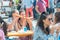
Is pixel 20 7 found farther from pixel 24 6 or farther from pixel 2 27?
pixel 2 27

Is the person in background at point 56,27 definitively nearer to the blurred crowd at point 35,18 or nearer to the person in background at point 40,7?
the blurred crowd at point 35,18

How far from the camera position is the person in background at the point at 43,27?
2.41m

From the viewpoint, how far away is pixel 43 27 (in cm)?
242

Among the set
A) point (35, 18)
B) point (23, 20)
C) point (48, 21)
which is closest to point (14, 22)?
point (23, 20)

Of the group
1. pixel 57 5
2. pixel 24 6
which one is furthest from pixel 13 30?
pixel 57 5

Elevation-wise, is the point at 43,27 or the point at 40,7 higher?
the point at 40,7

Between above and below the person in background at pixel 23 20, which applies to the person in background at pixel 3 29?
below

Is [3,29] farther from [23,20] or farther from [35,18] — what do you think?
[35,18]

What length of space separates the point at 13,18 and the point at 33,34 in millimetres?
227

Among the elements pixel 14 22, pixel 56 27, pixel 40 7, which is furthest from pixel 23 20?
pixel 56 27

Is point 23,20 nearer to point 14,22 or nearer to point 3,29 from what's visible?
point 14,22

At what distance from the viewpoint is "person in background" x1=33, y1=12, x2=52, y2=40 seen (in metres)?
2.41

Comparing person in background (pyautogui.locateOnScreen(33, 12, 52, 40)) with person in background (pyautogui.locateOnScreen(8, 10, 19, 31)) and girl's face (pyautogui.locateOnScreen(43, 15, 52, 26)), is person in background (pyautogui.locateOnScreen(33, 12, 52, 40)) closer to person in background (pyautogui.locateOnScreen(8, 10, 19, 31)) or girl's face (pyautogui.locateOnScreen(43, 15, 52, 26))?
girl's face (pyautogui.locateOnScreen(43, 15, 52, 26))

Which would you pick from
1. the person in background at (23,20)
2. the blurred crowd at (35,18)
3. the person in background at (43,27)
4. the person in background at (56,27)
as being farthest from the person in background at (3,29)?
the person in background at (56,27)
